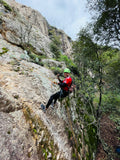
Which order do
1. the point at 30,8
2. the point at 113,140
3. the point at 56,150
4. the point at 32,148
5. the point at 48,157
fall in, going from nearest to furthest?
the point at 32,148, the point at 48,157, the point at 56,150, the point at 113,140, the point at 30,8

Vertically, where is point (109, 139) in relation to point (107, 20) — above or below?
below

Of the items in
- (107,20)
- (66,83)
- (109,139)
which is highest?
(107,20)

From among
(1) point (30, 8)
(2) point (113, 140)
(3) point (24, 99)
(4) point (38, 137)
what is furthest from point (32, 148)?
(1) point (30, 8)

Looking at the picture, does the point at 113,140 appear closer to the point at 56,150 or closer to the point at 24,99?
the point at 56,150

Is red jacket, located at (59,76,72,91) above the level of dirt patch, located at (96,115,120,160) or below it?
above

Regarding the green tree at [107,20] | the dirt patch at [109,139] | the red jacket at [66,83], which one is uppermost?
the green tree at [107,20]

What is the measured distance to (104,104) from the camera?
8.03m

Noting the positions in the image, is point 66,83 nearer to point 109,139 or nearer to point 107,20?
point 107,20

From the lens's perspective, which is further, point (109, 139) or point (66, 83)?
point (109, 139)

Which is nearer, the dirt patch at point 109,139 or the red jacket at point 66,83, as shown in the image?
the red jacket at point 66,83

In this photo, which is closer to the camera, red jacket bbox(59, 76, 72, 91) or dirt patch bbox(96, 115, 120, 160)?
red jacket bbox(59, 76, 72, 91)

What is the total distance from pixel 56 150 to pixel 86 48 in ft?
25.6

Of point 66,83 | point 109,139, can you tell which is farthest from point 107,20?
point 109,139

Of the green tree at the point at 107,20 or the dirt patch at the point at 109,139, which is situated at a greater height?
the green tree at the point at 107,20
